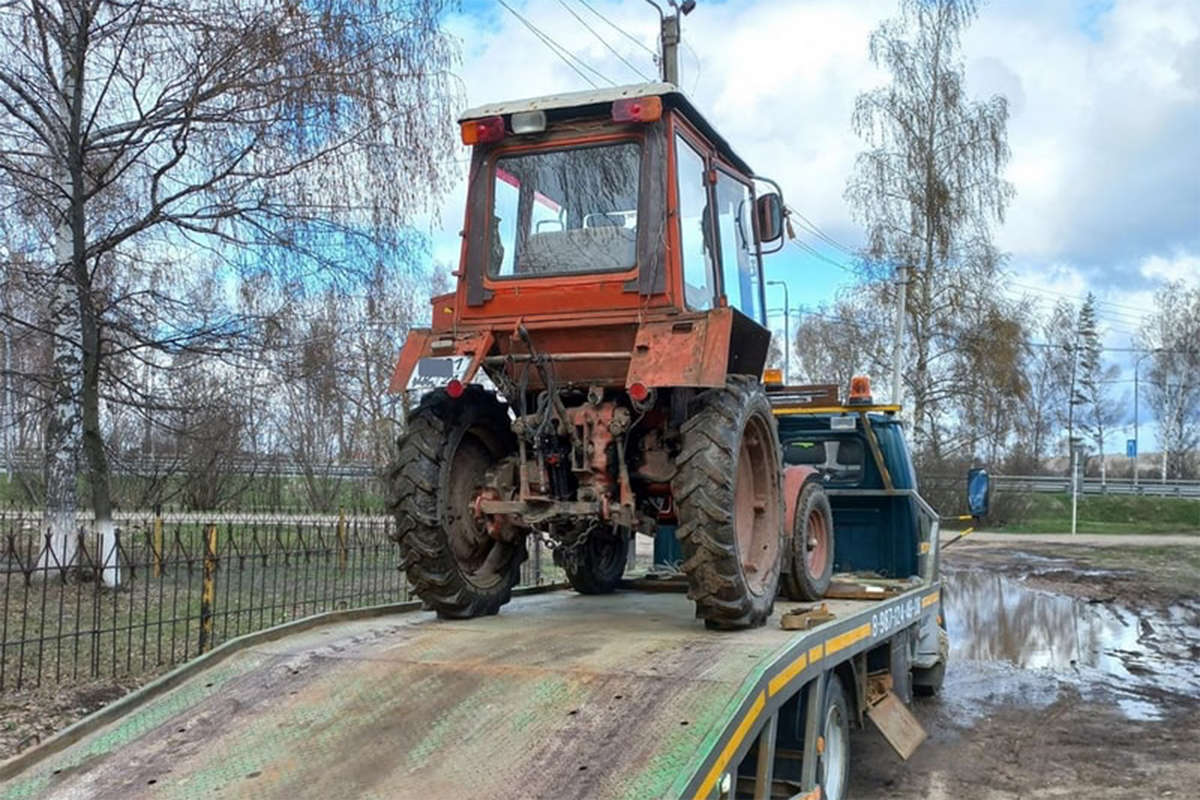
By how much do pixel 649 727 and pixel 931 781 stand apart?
3.58 metres

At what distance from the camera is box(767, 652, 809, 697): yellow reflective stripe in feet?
12.5

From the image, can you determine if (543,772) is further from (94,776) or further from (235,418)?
(235,418)

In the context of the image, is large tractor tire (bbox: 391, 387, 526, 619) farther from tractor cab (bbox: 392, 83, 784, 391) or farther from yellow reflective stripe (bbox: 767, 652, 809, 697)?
yellow reflective stripe (bbox: 767, 652, 809, 697)

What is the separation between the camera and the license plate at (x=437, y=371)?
5.09 m

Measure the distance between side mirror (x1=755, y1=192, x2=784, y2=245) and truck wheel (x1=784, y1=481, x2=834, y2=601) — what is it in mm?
1537

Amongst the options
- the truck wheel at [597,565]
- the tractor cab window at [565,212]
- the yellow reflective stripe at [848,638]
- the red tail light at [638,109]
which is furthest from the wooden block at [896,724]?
the red tail light at [638,109]

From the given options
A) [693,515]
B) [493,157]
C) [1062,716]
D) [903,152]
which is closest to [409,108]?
[493,157]

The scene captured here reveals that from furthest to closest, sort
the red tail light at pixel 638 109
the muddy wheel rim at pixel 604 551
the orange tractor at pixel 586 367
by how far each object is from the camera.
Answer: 1. the muddy wheel rim at pixel 604 551
2. the red tail light at pixel 638 109
3. the orange tractor at pixel 586 367

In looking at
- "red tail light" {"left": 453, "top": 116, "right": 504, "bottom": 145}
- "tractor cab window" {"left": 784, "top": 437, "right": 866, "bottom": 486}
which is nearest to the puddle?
"tractor cab window" {"left": 784, "top": 437, "right": 866, "bottom": 486}

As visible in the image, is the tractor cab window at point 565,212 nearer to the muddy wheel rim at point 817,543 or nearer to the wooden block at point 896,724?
the muddy wheel rim at point 817,543

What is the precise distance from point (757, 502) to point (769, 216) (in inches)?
72.9

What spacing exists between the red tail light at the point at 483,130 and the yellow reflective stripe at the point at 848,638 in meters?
3.05

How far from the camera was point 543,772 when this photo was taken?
124 inches

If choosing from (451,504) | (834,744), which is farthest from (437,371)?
(834,744)
